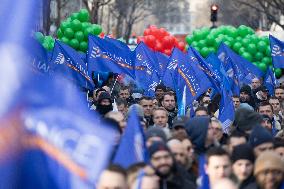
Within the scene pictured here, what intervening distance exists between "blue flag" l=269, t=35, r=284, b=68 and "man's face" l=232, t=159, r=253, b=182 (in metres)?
11.4

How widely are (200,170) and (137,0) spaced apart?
5682 centimetres

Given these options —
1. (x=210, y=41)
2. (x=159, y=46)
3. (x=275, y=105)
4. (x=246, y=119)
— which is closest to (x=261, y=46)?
(x=210, y=41)

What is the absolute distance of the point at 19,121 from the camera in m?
6.77

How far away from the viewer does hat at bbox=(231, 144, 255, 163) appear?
7453mm

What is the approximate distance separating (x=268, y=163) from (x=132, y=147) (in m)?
0.96

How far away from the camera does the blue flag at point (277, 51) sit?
18755 millimetres

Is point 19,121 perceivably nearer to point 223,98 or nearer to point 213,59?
point 223,98

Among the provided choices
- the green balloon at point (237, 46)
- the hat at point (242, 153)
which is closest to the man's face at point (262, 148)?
the hat at point (242, 153)

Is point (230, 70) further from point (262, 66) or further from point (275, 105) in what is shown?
point (262, 66)

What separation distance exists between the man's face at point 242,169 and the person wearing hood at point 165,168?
0.36 meters

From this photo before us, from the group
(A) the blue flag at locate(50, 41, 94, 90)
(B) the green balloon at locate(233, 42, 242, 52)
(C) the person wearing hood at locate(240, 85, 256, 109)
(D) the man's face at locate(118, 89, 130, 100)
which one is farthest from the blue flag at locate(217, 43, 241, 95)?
(B) the green balloon at locate(233, 42, 242, 52)

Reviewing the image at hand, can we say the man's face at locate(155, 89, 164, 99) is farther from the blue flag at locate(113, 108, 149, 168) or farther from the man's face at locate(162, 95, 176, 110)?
the blue flag at locate(113, 108, 149, 168)

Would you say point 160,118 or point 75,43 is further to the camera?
point 75,43

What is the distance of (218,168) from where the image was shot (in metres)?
7.12
